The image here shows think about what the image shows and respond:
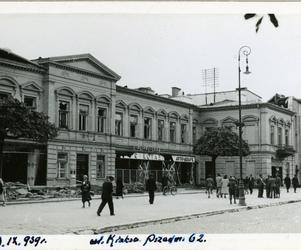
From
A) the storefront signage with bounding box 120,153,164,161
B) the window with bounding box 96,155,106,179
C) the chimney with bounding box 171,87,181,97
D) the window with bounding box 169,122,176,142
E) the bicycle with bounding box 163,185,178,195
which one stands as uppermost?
the chimney with bounding box 171,87,181,97

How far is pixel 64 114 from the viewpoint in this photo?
34.7 m

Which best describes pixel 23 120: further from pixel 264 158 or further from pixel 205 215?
pixel 264 158

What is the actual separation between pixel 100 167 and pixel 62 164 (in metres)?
3.90

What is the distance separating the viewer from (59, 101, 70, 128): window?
34344 mm

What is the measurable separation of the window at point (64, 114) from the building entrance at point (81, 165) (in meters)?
2.44

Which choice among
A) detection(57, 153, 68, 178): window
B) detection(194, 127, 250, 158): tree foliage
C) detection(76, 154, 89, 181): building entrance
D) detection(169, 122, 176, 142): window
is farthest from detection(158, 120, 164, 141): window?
detection(57, 153, 68, 178): window

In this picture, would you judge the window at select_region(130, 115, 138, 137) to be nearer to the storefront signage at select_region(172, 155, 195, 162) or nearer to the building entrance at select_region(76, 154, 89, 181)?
the storefront signage at select_region(172, 155, 195, 162)

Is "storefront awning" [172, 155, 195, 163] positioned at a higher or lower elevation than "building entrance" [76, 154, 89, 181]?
higher

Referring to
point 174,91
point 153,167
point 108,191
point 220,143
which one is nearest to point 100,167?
point 153,167

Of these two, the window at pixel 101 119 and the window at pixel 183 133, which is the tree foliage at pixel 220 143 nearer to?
the window at pixel 183 133

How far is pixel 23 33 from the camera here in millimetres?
13648

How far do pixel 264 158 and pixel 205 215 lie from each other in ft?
103

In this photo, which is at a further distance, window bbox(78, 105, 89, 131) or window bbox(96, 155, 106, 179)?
window bbox(96, 155, 106, 179)

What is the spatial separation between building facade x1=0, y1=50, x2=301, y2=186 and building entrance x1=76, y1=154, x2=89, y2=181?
67 mm
